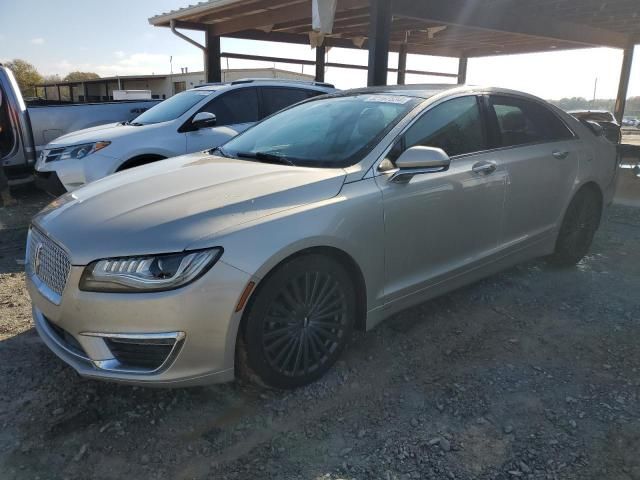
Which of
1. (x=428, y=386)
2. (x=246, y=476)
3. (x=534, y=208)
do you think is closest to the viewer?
(x=246, y=476)

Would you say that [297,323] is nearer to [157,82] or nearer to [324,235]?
[324,235]

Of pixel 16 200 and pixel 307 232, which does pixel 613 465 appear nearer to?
pixel 307 232

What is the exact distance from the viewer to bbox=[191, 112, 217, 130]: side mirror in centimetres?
593

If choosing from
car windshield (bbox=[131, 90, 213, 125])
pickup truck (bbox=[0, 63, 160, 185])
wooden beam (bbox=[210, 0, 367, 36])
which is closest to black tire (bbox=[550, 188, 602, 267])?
car windshield (bbox=[131, 90, 213, 125])

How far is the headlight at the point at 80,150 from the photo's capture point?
5840 millimetres

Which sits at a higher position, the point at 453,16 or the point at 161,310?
the point at 453,16

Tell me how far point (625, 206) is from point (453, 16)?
400cm

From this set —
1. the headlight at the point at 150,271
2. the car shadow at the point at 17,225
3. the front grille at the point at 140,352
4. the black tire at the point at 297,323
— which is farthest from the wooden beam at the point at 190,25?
the front grille at the point at 140,352

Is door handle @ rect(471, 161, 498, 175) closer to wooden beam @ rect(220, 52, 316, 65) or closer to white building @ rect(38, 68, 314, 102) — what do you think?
wooden beam @ rect(220, 52, 316, 65)

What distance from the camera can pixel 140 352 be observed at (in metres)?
2.37

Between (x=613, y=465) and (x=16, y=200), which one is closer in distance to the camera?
(x=613, y=465)

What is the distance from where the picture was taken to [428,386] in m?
2.91

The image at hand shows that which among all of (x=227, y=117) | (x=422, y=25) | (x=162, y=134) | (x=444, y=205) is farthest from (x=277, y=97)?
(x=422, y=25)

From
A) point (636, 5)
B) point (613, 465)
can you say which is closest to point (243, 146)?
point (613, 465)
